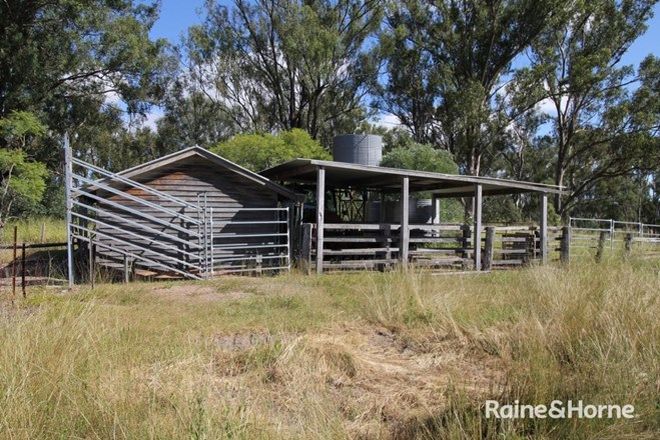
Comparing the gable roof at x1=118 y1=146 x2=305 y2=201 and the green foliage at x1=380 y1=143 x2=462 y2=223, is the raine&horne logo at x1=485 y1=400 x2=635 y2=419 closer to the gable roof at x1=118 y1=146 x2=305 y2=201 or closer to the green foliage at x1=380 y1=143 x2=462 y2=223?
the gable roof at x1=118 y1=146 x2=305 y2=201

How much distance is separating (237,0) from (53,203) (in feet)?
53.2

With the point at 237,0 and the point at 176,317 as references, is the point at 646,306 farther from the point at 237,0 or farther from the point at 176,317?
the point at 237,0

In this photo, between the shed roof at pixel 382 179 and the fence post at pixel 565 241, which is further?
the fence post at pixel 565 241

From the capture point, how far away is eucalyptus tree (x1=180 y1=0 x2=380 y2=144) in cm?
2872

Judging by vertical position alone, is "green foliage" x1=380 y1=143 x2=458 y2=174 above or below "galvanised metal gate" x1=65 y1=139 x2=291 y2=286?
above

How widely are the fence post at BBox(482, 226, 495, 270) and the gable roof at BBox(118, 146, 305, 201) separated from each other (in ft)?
18.1

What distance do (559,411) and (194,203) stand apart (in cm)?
1192

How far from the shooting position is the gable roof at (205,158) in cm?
1290

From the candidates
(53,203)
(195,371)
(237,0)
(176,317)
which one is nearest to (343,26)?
(237,0)

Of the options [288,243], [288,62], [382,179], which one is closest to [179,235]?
[288,243]

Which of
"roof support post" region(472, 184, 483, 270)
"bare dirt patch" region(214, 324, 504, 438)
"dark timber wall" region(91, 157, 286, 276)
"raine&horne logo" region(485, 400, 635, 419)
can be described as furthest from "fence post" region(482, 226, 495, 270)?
"raine&horne logo" region(485, 400, 635, 419)

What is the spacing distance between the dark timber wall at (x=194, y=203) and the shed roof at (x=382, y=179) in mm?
1294

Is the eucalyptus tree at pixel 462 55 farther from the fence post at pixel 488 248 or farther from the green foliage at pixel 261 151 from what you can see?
the fence post at pixel 488 248

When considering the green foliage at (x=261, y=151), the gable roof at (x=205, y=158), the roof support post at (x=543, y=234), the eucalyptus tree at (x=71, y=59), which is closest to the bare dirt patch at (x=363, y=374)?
the gable roof at (x=205, y=158)
